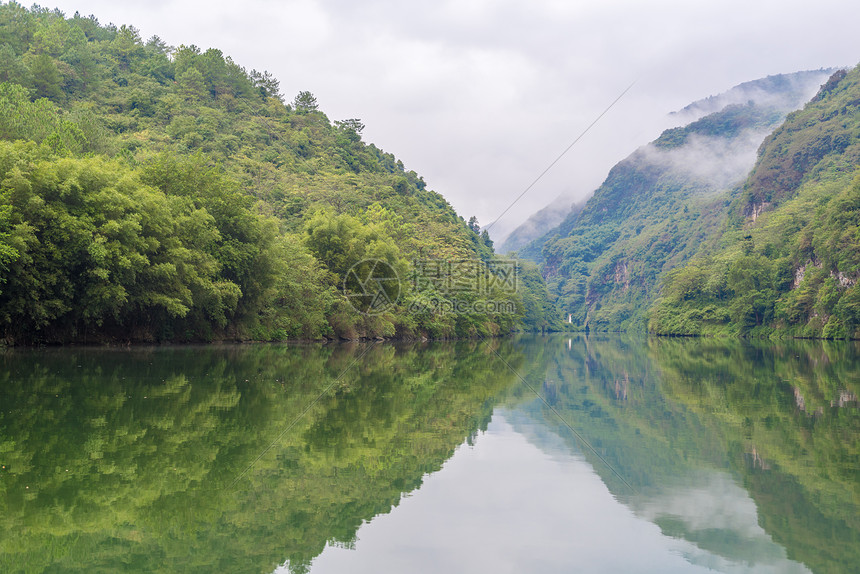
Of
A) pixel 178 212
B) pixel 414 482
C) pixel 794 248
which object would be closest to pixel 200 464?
pixel 414 482

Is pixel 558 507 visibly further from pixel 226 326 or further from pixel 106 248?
pixel 226 326

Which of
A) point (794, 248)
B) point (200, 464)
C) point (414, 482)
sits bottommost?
point (414, 482)

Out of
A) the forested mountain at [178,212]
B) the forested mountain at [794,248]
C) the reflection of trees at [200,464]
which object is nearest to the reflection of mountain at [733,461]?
the reflection of trees at [200,464]

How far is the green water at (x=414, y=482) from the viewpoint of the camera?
229 inches

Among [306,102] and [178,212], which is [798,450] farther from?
[306,102]

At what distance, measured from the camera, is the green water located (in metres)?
5.82

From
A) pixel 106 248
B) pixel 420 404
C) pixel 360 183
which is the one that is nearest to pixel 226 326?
pixel 106 248

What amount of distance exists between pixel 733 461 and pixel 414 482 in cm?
423

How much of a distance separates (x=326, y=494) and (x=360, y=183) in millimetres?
75781

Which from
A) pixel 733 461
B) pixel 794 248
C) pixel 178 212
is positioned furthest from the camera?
pixel 794 248

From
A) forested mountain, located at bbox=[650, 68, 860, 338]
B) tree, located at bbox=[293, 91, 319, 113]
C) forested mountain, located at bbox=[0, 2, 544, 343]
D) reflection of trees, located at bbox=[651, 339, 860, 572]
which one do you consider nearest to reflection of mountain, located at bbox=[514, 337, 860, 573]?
reflection of trees, located at bbox=[651, 339, 860, 572]

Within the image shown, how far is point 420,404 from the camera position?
14984 millimetres

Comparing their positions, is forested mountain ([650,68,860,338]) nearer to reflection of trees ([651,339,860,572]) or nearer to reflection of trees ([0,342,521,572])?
reflection of trees ([651,339,860,572])

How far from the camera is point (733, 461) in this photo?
9.40 m
